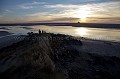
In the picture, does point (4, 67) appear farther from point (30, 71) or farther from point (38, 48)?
point (38, 48)

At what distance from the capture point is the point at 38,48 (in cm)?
653

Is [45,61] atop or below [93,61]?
atop

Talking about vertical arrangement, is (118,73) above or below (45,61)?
below

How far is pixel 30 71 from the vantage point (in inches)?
221

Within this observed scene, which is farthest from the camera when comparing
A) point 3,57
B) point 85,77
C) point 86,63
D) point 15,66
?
point 86,63

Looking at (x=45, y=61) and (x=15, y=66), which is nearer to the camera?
(x=15, y=66)

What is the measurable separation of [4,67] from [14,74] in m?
0.39

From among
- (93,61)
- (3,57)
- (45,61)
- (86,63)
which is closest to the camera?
(3,57)

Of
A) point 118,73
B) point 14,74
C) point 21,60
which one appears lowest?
point 118,73

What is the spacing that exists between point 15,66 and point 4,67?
353mm

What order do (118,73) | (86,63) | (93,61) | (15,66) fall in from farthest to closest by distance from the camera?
(93,61) → (86,63) → (118,73) → (15,66)


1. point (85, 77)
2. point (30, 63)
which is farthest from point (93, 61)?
point (30, 63)

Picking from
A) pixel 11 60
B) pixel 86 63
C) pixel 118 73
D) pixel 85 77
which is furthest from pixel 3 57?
pixel 118 73

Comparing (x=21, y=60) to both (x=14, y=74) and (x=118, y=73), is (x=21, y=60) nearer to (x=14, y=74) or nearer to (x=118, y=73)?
(x=14, y=74)
